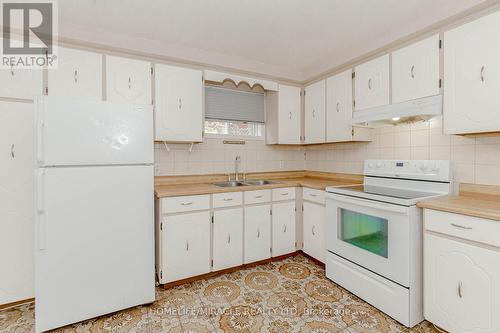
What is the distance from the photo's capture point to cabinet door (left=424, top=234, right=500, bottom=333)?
1433mm

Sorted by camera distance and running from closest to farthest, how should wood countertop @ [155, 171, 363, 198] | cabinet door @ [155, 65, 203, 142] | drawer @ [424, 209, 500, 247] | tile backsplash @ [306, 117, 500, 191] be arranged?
drawer @ [424, 209, 500, 247] → tile backsplash @ [306, 117, 500, 191] → wood countertop @ [155, 171, 363, 198] → cabinet door @ [155, 65, 203, 142]

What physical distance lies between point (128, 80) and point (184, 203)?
50.5 inches

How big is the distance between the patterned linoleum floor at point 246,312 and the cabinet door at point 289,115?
173 cm

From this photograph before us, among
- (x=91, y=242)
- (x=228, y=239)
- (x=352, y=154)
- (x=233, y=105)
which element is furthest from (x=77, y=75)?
(x=352, y=154)

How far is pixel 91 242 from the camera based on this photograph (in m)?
1.83

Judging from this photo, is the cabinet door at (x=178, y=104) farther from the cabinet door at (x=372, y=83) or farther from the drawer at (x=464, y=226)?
the drawer at (x=464, y=226)

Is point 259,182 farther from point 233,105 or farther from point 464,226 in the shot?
point 464,226

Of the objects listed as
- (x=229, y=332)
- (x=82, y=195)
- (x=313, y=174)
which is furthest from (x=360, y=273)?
(x=82, y=195)

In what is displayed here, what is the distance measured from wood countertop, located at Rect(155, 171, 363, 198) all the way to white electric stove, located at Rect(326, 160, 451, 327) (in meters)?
0.45

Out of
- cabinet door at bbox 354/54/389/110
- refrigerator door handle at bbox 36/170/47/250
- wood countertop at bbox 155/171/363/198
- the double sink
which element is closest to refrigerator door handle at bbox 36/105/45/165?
refrigerator door handle at bbox 36/170/47/250

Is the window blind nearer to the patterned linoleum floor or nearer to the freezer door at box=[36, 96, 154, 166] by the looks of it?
the freezer door at box=[36, 96, 154, 166]

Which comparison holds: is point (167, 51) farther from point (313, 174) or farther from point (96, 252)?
point (313, 174)

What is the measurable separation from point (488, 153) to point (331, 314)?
5.64 ft

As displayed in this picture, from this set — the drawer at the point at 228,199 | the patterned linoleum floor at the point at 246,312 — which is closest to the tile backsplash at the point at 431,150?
the patterned linoleum floor at the point at 246,312
